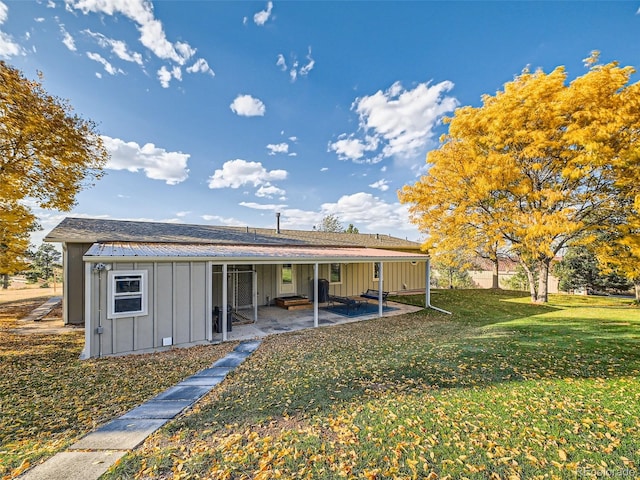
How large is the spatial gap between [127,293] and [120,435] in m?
4.14

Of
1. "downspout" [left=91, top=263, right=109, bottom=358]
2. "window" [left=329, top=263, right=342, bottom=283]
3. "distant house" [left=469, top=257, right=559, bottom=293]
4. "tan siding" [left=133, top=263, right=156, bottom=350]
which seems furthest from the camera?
"distant house" [left=469, top=257, right=559, bottom=293]

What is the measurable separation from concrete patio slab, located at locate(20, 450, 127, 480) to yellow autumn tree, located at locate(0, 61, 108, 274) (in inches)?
A: 354

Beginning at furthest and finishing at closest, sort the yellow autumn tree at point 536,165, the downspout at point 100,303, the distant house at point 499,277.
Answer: the distant house at point 499,277 → the yellow autumn tree at point 536,165 → the downspout at point 100,303

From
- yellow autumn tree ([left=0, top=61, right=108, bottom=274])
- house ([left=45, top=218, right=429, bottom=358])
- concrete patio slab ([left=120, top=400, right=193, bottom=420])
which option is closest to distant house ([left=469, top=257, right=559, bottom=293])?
house ([left=45, top=218, right=429, bottom=358])

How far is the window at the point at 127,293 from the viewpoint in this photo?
263 inches

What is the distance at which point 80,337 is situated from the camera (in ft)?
26.9

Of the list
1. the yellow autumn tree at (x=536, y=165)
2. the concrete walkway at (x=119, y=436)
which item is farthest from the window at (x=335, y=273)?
the concrete walkway at (x=119, y=436)

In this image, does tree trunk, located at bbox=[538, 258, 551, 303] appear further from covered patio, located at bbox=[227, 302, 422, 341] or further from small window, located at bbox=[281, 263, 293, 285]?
small window, located at bbox=[281, 263, 293, 285]

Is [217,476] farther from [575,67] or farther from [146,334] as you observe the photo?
[575,67]

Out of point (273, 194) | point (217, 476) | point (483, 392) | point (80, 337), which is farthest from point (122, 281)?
point (273, 194)

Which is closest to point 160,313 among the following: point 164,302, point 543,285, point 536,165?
point 164,302

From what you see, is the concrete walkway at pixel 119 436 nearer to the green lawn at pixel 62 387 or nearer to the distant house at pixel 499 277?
the green lawn at pixel 62 387

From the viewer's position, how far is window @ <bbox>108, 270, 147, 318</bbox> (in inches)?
263

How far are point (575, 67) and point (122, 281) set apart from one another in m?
17.1
